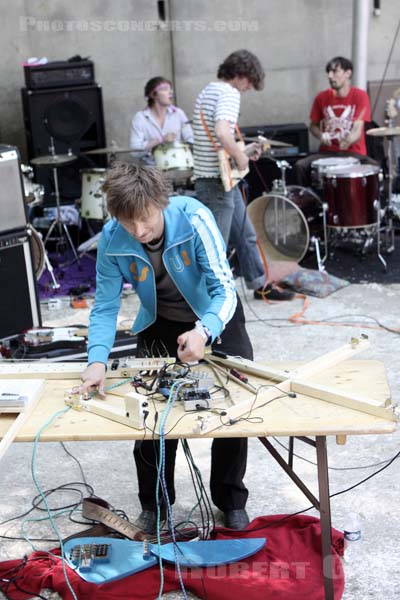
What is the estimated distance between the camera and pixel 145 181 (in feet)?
9.34

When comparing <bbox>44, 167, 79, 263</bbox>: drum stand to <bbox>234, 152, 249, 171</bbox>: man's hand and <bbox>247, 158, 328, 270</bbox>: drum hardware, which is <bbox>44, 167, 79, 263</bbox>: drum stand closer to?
<bbox>247, 158, 328, 270</bbox>: drum hardware

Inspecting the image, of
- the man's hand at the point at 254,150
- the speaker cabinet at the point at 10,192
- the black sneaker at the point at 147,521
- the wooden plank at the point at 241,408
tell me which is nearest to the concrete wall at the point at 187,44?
the man's hand at the point at 254,150

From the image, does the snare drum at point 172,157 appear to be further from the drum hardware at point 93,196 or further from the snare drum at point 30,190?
the snare drum at point 30,190

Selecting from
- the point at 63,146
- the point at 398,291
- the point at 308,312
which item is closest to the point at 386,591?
the point at 308,312

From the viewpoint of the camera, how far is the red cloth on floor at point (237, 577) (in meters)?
2.91

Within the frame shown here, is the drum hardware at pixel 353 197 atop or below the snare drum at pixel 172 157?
below

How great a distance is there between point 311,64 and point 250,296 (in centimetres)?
356

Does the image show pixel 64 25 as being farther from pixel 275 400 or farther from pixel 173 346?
pixel 275 400

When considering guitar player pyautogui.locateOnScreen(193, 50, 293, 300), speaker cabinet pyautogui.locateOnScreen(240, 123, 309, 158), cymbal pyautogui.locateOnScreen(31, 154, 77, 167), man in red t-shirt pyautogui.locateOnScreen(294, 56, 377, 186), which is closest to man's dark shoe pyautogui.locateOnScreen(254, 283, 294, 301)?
guitar player pyautogui.locateOnScreen(193, 50, 293, 300)

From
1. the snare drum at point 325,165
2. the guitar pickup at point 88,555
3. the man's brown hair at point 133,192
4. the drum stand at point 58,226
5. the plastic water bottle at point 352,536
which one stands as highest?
the man's brown hair at point 133,192

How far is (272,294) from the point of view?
251 inches

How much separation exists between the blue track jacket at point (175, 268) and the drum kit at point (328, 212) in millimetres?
3826

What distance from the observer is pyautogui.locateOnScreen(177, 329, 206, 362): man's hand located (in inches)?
112

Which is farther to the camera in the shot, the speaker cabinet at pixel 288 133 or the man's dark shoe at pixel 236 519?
the speaker cabinet at pixel 288 133
